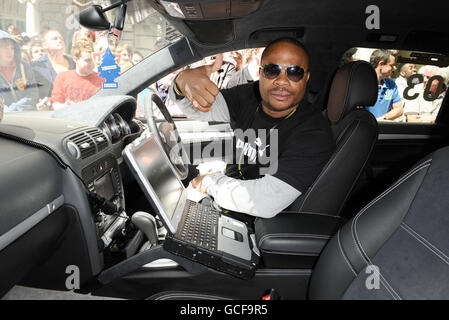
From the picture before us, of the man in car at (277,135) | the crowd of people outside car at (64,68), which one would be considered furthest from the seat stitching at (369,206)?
the crowd of people outside car at (64,68)

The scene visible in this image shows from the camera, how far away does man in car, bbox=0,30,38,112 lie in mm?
1913

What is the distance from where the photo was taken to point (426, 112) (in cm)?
315

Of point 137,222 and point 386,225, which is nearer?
point 386,225

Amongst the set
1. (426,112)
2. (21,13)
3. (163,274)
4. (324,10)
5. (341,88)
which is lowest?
(163,274)

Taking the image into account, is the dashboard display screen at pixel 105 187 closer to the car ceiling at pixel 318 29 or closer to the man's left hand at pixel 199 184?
the man's left hand at pixel 199 184

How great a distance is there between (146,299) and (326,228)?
90cm

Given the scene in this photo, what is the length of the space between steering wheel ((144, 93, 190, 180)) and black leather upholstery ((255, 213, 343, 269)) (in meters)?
0.68

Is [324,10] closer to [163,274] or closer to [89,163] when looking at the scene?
[89,163]

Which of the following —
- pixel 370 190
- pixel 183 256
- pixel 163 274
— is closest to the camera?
pixel 183 256

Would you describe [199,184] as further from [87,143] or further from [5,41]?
[5,41]

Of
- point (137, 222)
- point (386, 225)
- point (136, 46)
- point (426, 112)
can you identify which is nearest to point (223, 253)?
point (137, 222)

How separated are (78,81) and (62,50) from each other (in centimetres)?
54

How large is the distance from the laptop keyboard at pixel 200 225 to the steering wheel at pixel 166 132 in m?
0.30

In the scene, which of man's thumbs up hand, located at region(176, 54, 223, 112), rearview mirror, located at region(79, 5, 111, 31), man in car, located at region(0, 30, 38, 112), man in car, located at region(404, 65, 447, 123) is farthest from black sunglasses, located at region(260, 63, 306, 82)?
man in car, located at region(404, 65, 447, 123)
